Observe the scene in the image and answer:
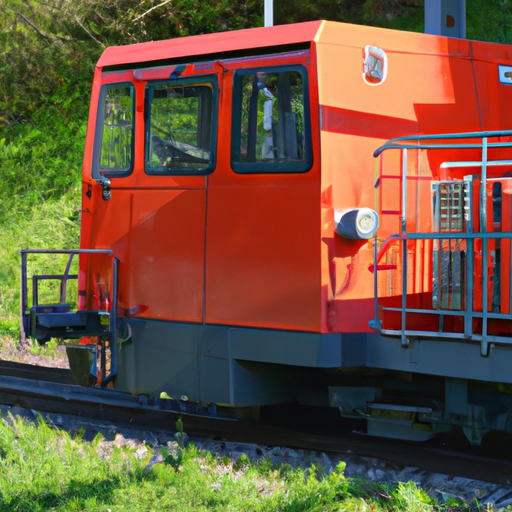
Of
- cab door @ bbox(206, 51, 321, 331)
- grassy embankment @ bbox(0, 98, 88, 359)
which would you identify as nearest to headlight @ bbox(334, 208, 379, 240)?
cab door @ bbox(206, 51, 321, 331)

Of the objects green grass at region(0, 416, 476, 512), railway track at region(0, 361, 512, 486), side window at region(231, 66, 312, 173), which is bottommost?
green grass at region(0, 416, 476, 512)

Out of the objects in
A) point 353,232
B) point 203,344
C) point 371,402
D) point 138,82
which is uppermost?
point 138,82

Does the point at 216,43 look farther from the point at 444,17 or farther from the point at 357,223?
the point at 444,17

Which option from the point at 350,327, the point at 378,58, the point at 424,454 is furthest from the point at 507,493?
the point at 378,58

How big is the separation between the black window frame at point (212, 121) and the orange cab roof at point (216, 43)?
171 mm

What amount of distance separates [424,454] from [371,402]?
569 millimetres

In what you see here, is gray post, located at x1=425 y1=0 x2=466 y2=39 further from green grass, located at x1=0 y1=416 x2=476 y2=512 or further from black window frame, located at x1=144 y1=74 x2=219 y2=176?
green grass, located at x1=0 y1=416 x2=476 y2=512

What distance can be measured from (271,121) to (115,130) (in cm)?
146

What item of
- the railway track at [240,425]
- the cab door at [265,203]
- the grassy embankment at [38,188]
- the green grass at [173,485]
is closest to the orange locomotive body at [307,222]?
the cab door at [265,203]

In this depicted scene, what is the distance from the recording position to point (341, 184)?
4930 mm

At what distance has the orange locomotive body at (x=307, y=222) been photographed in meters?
4.79

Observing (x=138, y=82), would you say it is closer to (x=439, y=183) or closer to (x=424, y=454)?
(x=439, y=183)

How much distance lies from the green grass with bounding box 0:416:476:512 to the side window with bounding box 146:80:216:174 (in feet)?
6.70

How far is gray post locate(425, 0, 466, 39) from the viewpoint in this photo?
652 cm
